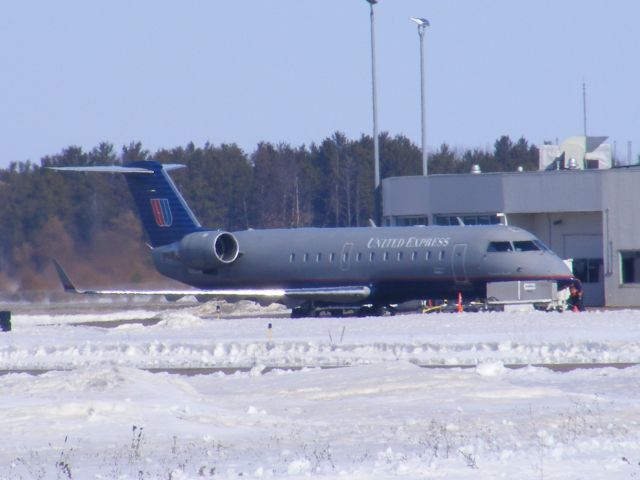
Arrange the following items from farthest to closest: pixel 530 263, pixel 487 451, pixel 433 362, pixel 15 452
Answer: pixel 530 263 < pixel 433 362 < pixel 15 452 < pixel 487 451

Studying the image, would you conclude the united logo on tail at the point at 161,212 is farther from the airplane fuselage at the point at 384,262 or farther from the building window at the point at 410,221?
the building window at the point at 410,221

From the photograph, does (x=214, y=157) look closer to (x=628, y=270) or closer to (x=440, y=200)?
(x=440, y=200)

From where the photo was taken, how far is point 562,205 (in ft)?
145

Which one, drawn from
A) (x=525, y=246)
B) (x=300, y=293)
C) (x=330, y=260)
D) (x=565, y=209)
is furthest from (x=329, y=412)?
(x=565, y=209)

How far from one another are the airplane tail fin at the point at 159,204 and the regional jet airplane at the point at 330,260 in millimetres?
33

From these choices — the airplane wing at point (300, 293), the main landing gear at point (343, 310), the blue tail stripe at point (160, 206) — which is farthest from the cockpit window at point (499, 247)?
the blue tail stripe at point (160, 206)

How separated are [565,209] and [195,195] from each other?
36501mm

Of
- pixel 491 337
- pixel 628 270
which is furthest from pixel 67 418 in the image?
pixel 628 270

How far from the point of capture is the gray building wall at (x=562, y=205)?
→ 42688mm

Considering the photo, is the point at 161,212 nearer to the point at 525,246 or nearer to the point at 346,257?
the point at 346,257

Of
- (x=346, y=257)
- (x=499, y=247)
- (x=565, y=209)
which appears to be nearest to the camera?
(x=499, y=247)

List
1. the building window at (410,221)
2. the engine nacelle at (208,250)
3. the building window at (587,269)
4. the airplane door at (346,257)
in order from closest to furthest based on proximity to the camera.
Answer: the airplane door at (346,257) → the engine nacelle at (208,250) → the building window at (587,269) → the building window at (410,221)

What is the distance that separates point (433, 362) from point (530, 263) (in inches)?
559

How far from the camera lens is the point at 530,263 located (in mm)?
34594
